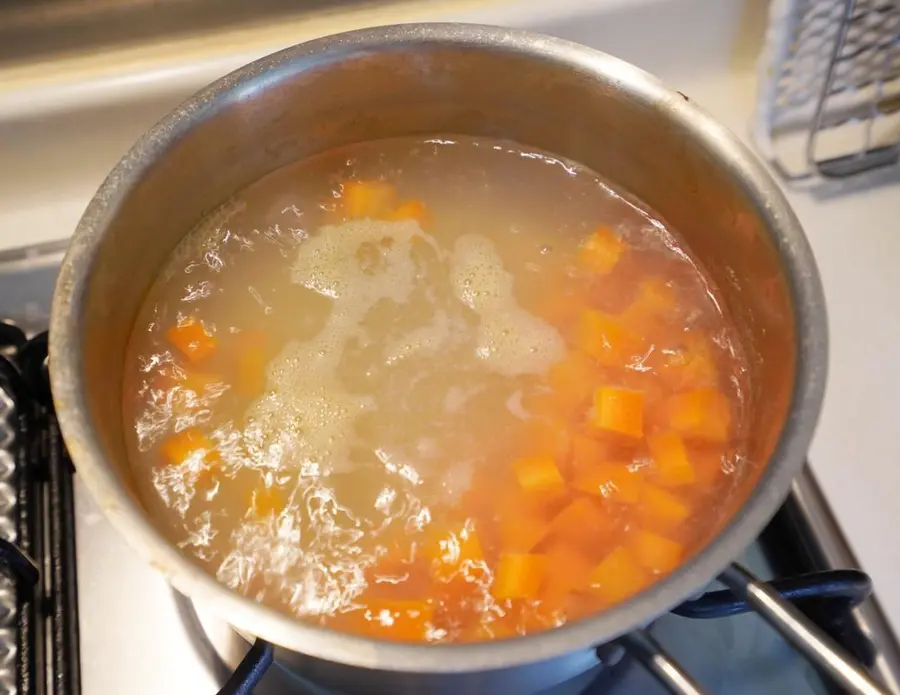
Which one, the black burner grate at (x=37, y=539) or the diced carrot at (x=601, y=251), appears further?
the diced carrot at (x=601, y=251)

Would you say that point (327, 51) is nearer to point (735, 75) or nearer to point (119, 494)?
point (119, 494)

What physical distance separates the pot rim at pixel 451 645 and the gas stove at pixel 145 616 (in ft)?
0.64

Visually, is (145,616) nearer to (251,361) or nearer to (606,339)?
(251,361)

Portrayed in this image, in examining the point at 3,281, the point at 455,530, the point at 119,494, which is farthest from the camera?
the point at 3,281

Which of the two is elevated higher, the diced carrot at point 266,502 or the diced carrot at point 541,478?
the diced carrot at point 266,502

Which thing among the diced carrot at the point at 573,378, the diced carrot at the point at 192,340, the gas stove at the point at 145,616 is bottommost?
the gas stove at the point at 145,616

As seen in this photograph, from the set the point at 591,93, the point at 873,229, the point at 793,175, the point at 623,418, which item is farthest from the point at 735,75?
the point at 623,418

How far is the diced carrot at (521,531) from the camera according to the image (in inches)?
29.1

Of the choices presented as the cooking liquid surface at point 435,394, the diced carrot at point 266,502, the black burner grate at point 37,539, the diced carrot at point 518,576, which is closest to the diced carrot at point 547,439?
the cooking liquid surface at point 435,394

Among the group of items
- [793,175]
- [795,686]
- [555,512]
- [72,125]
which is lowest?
[795,686]

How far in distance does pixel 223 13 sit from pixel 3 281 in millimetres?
396

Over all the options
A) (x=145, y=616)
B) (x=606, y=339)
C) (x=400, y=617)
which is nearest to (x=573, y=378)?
(x=606, y=339)

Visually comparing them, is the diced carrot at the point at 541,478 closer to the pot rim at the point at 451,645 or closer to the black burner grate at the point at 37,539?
the pot rim at the point at 451,645

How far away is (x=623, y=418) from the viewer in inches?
31.6
